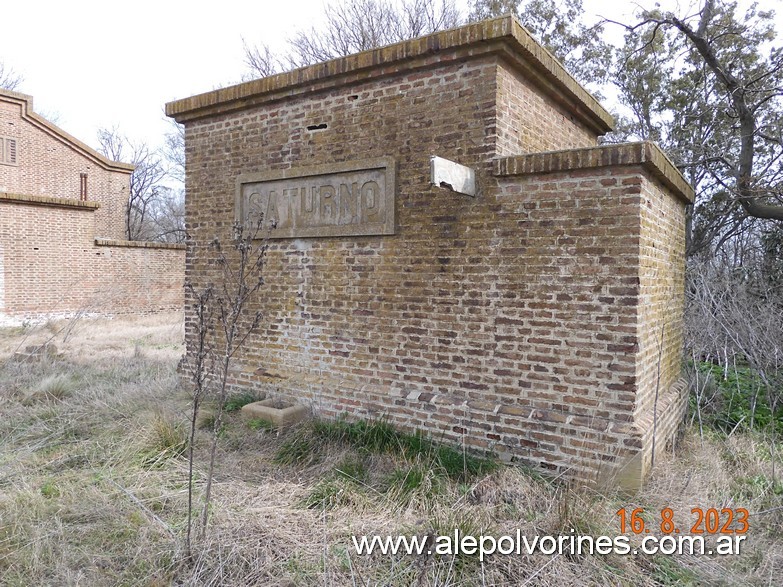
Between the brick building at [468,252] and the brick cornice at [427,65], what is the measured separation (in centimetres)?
2

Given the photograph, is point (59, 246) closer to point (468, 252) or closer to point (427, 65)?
point (427, 65)

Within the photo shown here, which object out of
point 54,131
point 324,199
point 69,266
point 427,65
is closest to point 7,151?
point 54,131

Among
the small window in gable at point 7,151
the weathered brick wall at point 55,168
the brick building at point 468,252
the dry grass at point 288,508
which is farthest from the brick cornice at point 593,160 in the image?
the small window in gable at point 7,151

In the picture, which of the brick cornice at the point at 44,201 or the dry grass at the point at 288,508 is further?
the brick cornice at the point at 44,201

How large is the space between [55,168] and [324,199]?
68.5 feet

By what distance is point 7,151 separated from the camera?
66.4 ft

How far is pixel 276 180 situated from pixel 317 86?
44.5 inches

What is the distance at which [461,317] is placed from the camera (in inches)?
199

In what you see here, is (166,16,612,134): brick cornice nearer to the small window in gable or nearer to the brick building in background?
the brick building in background

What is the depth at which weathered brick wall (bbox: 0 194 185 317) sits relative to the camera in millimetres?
14555

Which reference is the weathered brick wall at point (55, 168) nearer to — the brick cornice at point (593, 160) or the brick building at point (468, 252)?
the brick building at point (468, 252)

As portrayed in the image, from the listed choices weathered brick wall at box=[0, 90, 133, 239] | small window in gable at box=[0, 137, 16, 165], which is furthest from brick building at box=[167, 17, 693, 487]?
small window in gable at box=[0, 137, 16, 165]

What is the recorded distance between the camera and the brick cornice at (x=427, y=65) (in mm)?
4814

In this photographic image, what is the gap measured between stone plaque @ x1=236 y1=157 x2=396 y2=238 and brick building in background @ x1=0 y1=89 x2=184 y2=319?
822 centimetres
